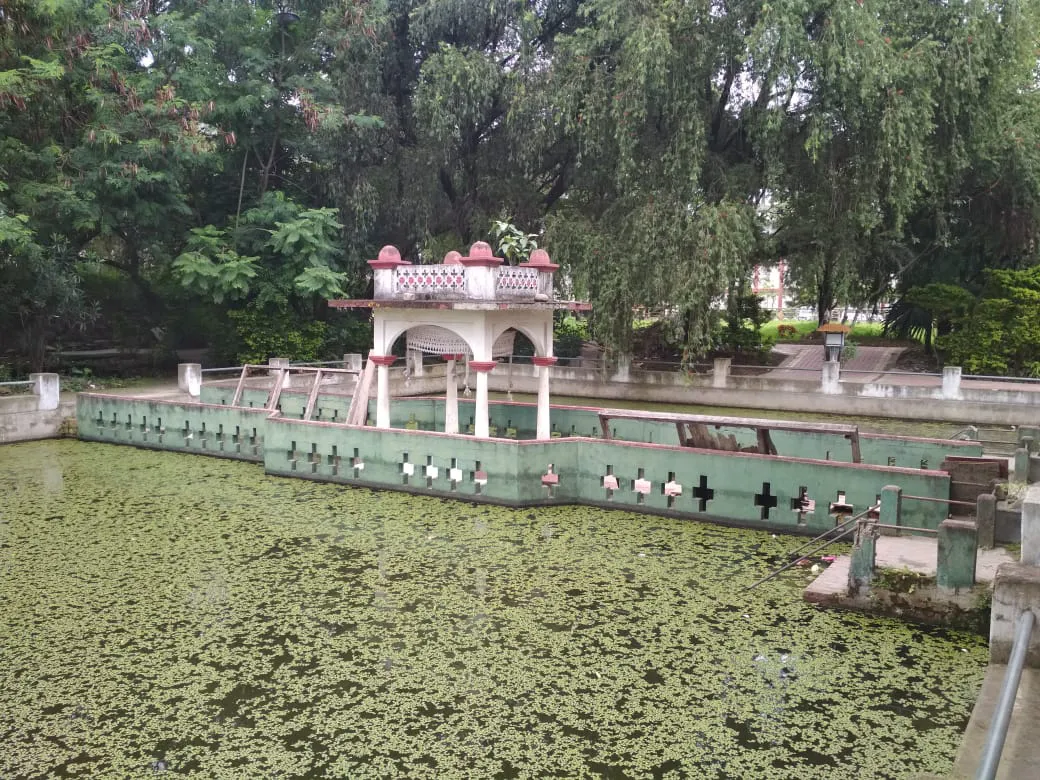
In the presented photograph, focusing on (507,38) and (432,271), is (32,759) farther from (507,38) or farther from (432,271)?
(507,38)

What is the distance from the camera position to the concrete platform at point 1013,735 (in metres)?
3.76

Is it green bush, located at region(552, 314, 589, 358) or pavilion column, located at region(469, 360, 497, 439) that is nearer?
pavilion column, located at region(469, 360, 497, 439)

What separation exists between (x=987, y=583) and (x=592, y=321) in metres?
13.1

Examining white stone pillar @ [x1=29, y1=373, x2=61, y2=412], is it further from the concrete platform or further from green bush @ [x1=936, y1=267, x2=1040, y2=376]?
green bush @ [x1=936, y1=267, x2=1040, y2=376]

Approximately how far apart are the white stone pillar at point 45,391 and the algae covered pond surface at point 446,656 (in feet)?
17.9

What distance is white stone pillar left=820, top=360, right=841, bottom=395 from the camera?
57.4 ft

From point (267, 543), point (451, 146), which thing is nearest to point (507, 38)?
point (451, 146)

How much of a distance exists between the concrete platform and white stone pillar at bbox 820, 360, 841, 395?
43.4ft

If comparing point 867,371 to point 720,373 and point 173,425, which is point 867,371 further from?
point 173,425

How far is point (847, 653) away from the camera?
5.72 meters

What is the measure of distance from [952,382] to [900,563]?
11226mm

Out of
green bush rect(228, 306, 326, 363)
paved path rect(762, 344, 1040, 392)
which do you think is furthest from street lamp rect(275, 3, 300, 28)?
paved path rect(762, 344, 1040, 392)

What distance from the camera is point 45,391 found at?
44.7 feet

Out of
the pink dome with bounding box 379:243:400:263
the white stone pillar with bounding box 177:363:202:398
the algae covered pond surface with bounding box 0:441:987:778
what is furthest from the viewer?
the white stone pillar with bounding box 177:363:202:398
